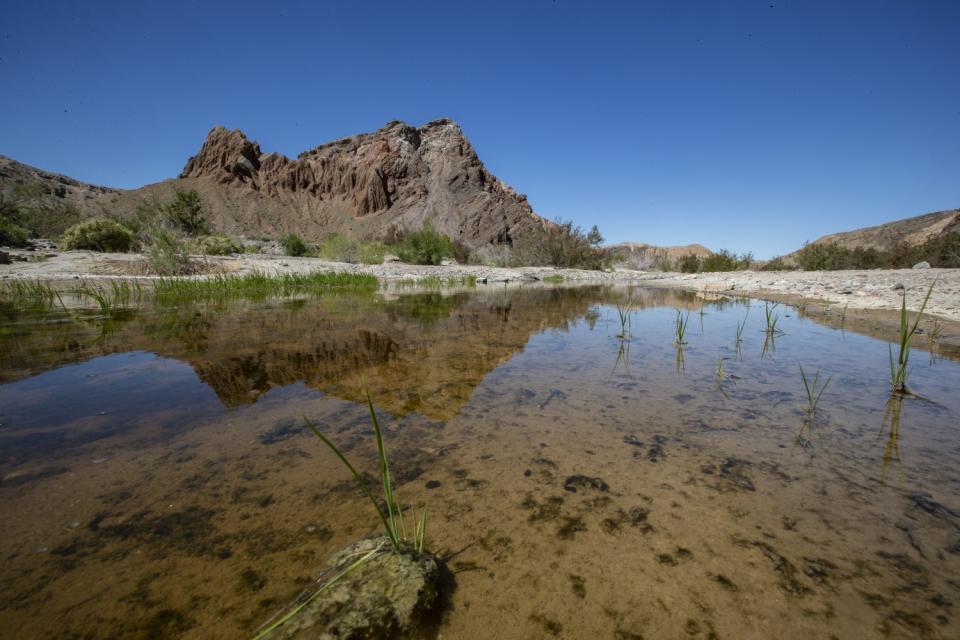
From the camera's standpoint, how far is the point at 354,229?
58812 millimetres

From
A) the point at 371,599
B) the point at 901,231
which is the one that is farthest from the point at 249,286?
the point at 901,231

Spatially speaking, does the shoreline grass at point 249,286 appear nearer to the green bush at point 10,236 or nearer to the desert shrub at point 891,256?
the green bush at point 10,236

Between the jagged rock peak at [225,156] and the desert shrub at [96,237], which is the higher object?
the jagged rock peak at [225,156]

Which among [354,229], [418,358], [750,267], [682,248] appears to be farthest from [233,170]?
[682,248]

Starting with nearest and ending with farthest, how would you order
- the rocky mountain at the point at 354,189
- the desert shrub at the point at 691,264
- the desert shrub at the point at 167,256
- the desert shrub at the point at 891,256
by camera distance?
1. the desert shrub at the point at 167,256
2. the desert shrub at the point at 891,256
3. the desert shrub at the point at 691,264
4. the rocky mountain at the point at 354,189

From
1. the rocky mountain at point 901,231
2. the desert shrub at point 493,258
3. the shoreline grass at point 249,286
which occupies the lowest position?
the shoreline grass at point 249,286

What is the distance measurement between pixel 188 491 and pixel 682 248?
10319 centimetres

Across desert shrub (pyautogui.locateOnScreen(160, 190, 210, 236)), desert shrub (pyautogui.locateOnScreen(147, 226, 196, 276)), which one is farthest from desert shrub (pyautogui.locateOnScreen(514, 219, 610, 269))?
desert shrub (pyautogui.locateOnScreen(160, 190, 210, 236))

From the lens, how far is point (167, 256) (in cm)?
1103

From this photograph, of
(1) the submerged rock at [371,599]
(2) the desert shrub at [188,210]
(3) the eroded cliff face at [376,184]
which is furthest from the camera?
(3) the eroded cliff face at [376,184]

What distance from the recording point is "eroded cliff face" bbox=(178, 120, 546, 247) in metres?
58.7

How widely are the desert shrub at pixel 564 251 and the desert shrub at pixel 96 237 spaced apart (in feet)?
62.1

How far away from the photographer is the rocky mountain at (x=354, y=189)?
56375 millimetres

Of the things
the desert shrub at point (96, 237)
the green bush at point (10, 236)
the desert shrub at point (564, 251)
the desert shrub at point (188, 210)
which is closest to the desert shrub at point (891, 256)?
the desert shrub at point (564, 251)
